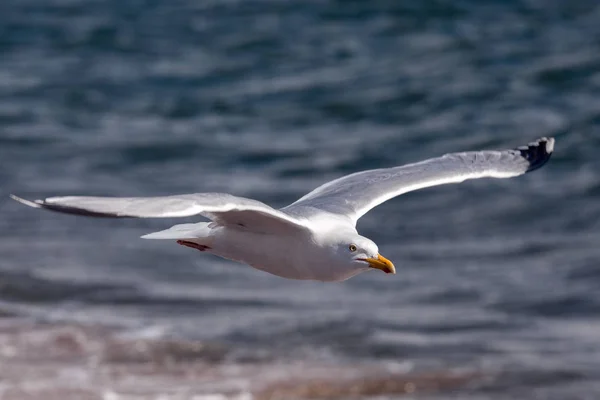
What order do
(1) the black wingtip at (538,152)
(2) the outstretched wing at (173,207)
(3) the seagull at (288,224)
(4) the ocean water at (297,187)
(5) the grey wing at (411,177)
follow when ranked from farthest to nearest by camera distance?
1. (4) the ocean water at (297,187)
2. (1) the black wingtip at (538,152)
3. (5) the grey wing at (411,177)
4. (3) the seagull at (288,224)
5. (2) the outstretched wing at (173,207)

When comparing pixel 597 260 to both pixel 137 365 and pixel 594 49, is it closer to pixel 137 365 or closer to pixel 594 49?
A: pixel 137 365

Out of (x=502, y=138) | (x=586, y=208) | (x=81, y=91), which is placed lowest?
(x=586, y=208)

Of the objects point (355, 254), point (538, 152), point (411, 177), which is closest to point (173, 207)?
point (355, 254)

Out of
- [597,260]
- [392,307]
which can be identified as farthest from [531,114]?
[392,307]

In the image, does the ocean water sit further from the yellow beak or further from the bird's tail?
the yellow beak

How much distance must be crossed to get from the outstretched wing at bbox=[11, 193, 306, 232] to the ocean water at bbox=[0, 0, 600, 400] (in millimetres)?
3262

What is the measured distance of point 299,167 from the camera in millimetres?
14531

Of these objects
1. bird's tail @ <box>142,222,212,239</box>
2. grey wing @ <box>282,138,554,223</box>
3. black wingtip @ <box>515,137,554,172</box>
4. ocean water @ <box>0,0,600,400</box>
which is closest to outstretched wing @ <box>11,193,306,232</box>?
bird's tail @ <box>142,222,212,239</box>

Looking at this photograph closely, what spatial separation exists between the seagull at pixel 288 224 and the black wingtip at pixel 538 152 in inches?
21.1

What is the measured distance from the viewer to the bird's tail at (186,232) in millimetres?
5794

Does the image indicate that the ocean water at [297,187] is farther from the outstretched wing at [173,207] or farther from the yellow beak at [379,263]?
the outstretched wing at [173,207]

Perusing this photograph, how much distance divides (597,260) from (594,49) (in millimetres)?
6540

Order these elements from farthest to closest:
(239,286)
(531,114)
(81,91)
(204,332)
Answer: (81,91)
(531,114)
(239,286)
(204,332)

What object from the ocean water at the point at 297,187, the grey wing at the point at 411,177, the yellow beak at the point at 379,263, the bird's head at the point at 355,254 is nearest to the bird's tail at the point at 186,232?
the grey wing at the point at 411,177
